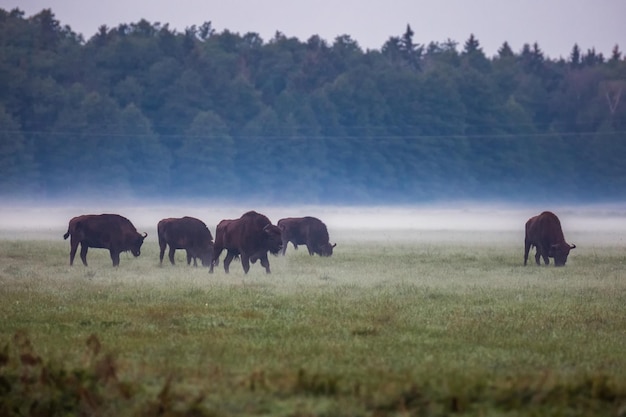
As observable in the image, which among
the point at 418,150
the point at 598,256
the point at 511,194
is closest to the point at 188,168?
the point at 418,150

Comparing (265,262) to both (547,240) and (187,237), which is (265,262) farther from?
(547,240)

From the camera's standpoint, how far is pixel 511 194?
123 meters

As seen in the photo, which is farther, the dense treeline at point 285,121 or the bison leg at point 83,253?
the dense treeline at point 285,121

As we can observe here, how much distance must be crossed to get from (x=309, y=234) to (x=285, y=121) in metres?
78.4

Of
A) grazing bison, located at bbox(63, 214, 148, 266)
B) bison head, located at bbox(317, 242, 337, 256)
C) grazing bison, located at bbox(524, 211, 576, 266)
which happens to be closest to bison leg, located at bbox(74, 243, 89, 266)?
grazing bison, located at bbox(63, 214, 148, 266)

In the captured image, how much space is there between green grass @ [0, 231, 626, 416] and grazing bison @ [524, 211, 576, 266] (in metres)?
3.16

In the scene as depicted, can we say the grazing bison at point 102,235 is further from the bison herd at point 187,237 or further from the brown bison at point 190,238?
the brown bison at point 190,238

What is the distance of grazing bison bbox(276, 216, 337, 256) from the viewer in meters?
37.2

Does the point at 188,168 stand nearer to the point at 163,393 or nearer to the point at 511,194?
the point at 511,194

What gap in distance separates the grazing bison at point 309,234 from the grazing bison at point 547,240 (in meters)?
7.23

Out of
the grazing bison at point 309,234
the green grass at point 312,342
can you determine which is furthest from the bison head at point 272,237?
the grazing bison at point 309,234

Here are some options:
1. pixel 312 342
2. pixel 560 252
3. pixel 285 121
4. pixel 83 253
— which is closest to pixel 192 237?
pixel 83 253

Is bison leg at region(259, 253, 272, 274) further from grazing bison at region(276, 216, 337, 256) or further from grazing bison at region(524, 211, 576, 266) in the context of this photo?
grazing bison at region(276, 216, 337, 256)

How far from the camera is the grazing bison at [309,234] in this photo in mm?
37219
